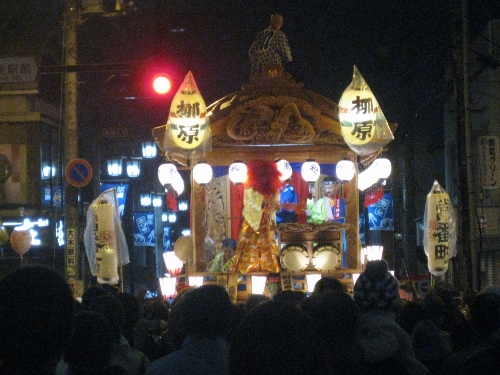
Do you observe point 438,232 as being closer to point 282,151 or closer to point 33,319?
point 282,151

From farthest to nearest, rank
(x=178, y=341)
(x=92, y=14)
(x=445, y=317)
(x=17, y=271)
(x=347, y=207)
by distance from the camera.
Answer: (x=92, y=14), (x=347, y=207), (x=445, y=317), (x=178, y=341), (x=17, y=271)

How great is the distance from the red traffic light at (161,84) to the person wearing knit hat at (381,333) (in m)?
8.68

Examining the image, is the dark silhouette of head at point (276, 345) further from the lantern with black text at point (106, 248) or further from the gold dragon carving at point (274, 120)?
the gold dragon carving at point (274, 120)

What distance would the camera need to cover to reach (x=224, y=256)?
16203 millimetres

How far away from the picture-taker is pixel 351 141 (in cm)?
1408

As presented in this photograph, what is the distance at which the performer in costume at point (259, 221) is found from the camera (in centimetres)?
1484

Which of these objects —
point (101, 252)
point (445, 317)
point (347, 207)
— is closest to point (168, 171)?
point (101, 252)

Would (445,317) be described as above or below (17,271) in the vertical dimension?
below

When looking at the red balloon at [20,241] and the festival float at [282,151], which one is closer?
the festival float at [282,151]

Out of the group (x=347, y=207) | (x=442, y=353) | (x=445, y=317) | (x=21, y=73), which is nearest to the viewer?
(x=442, y=353)

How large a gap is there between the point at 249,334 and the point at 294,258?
11.1 metres

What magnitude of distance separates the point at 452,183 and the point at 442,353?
78.2 ft

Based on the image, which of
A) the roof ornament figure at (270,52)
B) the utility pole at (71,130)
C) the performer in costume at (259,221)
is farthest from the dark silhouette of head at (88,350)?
the utility pole at (71,130)

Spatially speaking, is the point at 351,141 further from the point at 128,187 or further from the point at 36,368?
the point at 128,187
